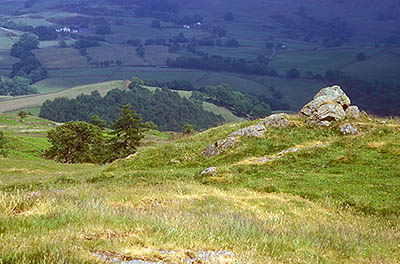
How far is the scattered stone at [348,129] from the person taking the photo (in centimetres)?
2875

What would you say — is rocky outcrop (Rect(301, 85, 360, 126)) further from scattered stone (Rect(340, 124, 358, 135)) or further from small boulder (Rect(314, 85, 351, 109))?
scattered stone (Rect(340, 124, 358, 135))

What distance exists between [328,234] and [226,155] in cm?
1909

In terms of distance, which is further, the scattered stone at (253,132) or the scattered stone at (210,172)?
the scattered stone at (253,132)

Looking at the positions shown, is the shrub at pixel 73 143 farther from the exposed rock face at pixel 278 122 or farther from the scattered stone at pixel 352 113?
the scattered stone at pixel 352 113

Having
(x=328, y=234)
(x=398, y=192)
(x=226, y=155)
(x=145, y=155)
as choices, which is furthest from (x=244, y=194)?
(x=145, y=155)

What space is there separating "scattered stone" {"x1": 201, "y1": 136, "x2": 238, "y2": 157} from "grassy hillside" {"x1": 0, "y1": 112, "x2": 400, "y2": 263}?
0.59 meters

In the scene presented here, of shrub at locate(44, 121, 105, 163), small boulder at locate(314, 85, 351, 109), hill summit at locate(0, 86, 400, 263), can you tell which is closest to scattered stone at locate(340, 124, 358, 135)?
hill summit at locate(0, 86, 400, 263)

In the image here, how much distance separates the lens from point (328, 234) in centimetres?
979

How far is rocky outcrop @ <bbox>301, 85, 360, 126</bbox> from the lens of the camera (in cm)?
3123

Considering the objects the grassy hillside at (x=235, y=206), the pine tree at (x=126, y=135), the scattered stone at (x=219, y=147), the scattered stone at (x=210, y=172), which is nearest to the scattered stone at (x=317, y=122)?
the grassy hillside at (x=235, y=206)

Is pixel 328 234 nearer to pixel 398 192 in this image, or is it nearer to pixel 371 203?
pixel 371 203

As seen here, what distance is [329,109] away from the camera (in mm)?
31391

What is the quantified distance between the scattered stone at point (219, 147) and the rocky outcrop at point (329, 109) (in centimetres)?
738

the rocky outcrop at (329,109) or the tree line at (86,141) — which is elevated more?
the rocky outcrop at (329,109)
